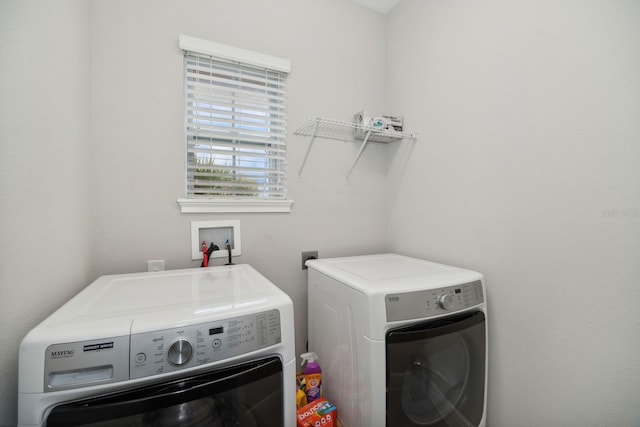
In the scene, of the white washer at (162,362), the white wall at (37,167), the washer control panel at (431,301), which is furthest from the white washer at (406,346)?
the white wall at (37,167)

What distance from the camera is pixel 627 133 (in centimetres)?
85

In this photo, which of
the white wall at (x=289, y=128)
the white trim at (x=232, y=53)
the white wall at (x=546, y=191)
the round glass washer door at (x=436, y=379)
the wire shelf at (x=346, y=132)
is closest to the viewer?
the white wall at (x=546, y=191)

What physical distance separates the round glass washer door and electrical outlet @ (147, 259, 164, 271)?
1.22m

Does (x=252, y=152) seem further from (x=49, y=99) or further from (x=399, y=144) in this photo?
(x=399, y=144)

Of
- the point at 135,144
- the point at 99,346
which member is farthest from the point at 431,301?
the point at 135,144

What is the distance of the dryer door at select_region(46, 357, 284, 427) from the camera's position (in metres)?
0.58

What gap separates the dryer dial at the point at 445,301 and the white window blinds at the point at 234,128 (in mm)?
1008

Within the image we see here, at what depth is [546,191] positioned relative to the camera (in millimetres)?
1045

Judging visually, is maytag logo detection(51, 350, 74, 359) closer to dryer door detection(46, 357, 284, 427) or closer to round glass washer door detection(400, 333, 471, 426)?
dryer door detection(46, 357, 284, 427)

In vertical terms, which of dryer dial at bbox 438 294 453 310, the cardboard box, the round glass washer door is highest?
dryer dial at bbox 438 294 453 310

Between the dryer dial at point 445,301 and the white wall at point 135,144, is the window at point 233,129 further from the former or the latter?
the dryer dial at point 445,301

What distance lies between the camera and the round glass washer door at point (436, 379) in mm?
993

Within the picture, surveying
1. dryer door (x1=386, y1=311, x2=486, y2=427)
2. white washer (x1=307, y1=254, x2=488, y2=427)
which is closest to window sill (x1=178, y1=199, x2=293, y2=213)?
white washer (x1=307, y1=254, x2=488, y2=427)

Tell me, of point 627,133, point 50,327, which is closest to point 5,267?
point 50,327
